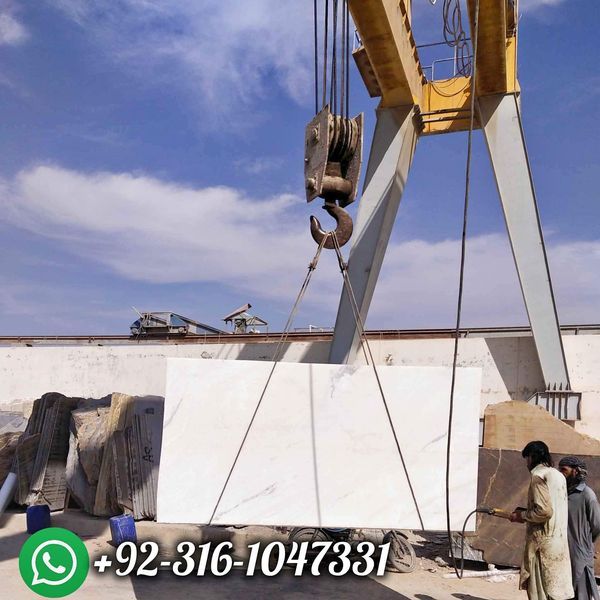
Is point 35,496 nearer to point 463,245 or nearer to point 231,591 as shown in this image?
point 231,591

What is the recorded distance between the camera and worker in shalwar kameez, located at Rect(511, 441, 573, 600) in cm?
339

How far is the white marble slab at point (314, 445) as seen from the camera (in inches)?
143

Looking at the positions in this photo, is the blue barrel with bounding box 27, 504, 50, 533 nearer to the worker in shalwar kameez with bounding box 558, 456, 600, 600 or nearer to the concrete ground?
the concrete ground

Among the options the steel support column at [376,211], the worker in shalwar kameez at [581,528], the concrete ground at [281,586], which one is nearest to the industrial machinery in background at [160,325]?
the steel support column at [376,211]

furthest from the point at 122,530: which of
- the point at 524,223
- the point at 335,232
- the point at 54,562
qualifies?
the point at 524,223

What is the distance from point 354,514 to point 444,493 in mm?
582

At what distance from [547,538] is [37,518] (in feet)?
18.4

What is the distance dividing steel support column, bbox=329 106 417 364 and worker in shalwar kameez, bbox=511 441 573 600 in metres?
5.76

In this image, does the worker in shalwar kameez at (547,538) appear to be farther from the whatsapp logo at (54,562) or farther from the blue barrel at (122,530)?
the blue barrel at (122,530)

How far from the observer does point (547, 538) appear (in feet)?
11.2

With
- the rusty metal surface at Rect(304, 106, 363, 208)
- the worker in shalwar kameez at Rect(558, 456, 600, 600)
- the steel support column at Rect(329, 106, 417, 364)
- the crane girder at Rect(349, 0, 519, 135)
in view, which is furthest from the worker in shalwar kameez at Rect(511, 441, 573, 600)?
the steel support column at Rect(329, 106, 417, 364)

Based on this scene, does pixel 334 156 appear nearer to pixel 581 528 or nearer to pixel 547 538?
pixel 547 538


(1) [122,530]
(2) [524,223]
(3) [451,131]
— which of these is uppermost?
(3) [451,131]

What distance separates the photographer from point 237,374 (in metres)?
3.72
